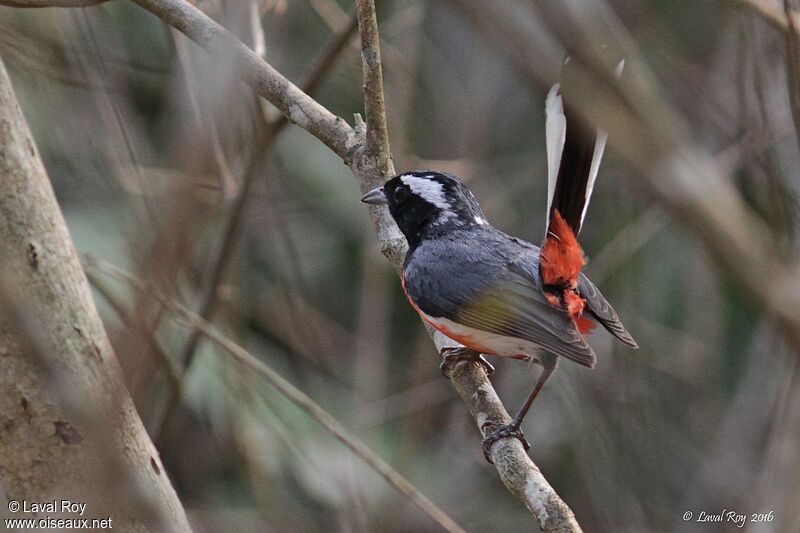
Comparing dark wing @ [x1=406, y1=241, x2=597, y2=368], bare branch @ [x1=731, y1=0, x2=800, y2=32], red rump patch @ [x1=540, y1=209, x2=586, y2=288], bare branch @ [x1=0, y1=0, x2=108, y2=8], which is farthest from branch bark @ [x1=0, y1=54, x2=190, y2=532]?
bare branch @ [x1=731, y1=0, x2=800, y2=32]

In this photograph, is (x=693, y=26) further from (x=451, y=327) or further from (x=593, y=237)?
(x=451, y=327)

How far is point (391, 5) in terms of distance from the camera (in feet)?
20.9

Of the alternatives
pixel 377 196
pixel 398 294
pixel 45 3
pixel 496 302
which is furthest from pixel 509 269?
pixel 398 294

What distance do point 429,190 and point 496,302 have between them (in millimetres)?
652

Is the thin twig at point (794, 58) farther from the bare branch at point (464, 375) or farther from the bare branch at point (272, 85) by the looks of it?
the bare branch at point (272, 85)

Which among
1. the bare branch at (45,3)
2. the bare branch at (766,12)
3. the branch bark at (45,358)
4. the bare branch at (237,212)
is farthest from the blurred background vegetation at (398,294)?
the bare branch at (766,12)

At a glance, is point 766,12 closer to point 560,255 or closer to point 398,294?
point 560,255

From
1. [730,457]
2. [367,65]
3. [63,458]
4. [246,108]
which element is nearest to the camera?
[63,458]

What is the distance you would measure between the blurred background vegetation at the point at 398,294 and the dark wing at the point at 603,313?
1460 millimetres

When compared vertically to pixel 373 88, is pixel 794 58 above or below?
above

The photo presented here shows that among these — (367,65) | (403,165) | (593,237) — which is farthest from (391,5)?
(367,65)

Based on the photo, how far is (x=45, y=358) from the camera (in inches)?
95.7

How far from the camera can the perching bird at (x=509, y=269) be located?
3.13 m

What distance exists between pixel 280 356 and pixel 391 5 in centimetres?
251
